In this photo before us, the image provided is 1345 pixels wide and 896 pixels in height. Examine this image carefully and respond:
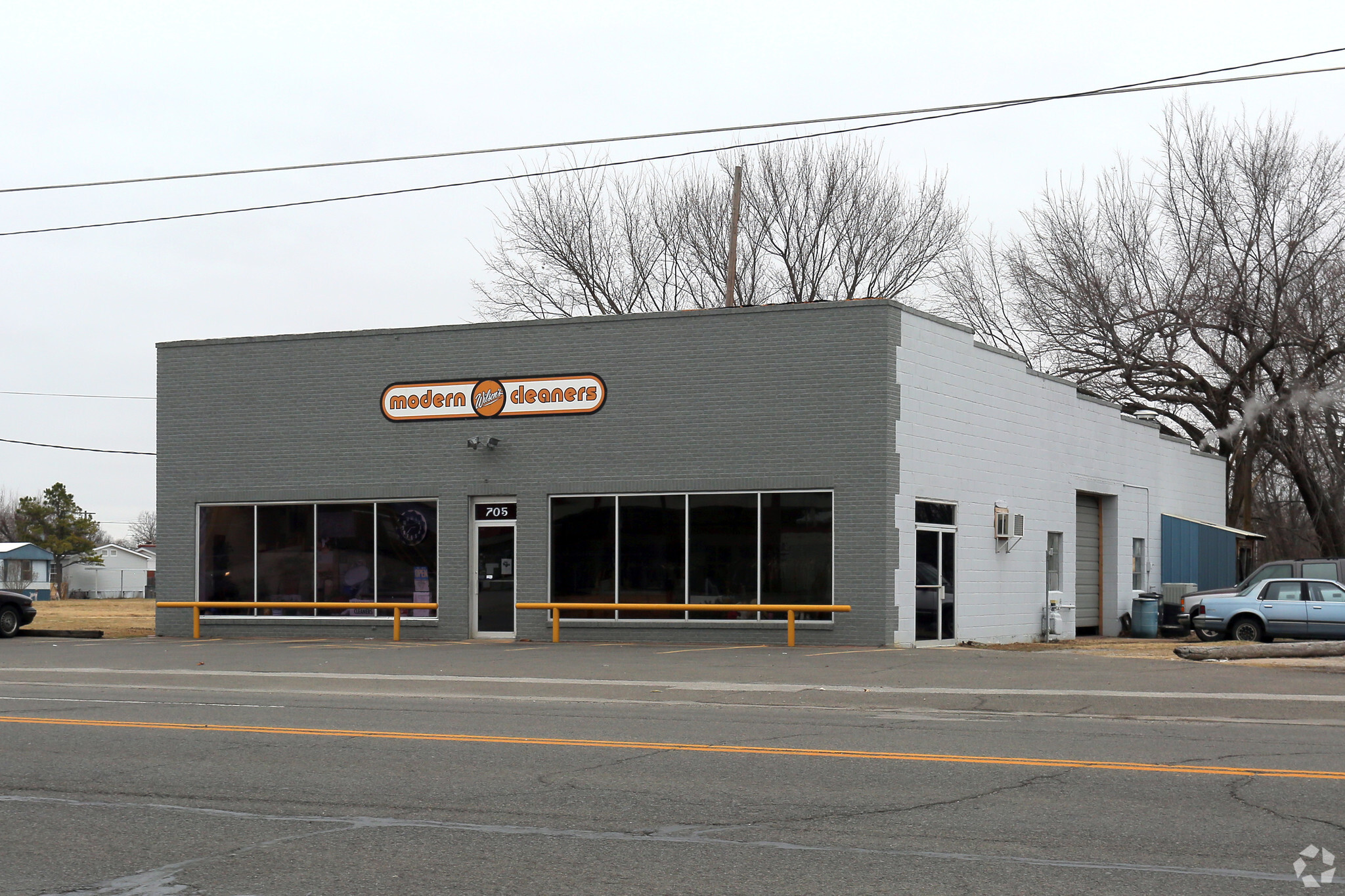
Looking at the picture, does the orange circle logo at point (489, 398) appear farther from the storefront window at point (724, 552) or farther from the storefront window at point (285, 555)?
the storefront window at point (724, 552)

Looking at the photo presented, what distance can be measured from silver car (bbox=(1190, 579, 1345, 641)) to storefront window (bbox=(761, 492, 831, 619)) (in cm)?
790

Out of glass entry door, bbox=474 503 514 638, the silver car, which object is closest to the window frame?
glass entry door, bbox=474 503 514 638

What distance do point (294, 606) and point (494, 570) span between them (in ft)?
13.8

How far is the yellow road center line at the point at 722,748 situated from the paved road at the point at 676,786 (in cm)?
5

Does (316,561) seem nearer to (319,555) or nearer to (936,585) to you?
(319,555)

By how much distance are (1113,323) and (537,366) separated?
24.4 metres

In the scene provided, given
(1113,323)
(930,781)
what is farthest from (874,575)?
(1113,323)

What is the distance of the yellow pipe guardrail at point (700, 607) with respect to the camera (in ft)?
73.3

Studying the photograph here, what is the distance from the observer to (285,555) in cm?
2672

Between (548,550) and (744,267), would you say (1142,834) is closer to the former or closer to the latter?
(548,550)

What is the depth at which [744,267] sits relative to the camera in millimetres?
48188

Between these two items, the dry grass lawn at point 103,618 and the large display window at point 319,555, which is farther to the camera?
the dry grass lawn at point 103,618

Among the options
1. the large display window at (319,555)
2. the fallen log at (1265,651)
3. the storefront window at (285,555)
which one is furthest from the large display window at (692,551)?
the fallen log at (1265,651)

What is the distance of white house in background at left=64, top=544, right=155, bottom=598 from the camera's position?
92.6 metres
